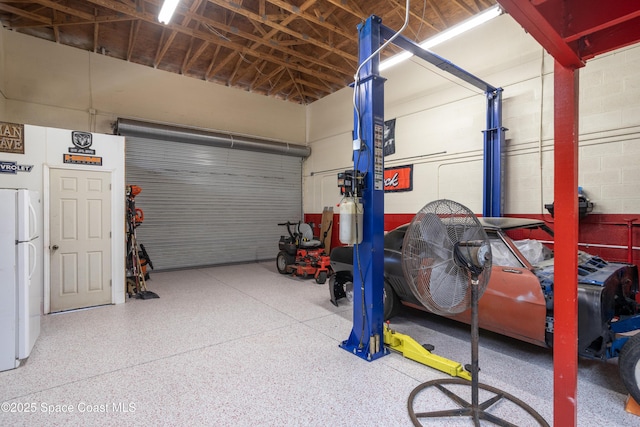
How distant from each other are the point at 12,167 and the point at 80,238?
44.7 inches

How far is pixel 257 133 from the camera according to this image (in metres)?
8.41

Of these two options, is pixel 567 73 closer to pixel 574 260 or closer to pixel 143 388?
pixel 574 260

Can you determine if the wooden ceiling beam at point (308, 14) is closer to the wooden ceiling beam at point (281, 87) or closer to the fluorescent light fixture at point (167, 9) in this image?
the fluorescent light fixture at point (167, 9)

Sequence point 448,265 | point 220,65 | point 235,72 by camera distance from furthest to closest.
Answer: point 235,72
point 220,65
point 448,265

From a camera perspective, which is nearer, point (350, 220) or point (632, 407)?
point (632, 407)

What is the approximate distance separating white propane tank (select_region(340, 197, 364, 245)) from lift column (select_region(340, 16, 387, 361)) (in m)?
0.10

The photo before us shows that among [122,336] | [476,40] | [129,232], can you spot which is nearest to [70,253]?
[129,232]

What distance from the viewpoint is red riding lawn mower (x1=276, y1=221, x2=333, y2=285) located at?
6002mm

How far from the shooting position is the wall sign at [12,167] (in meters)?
3.83

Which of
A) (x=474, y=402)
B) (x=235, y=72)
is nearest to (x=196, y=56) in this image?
(x=235, y=72)

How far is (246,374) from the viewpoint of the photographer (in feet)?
8.36

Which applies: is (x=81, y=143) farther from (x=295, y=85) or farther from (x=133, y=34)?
(x=295, y=85)

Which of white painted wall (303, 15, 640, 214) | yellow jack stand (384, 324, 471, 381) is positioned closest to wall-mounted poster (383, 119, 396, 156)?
white painted wall (303, 15, 640, 214)

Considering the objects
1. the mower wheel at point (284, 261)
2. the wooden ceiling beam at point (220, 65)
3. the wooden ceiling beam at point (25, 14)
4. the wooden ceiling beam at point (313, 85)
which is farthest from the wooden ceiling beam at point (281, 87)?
the wooden ceiling beam at point (25, 14)
